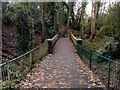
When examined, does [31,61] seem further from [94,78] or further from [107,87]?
[107,87]

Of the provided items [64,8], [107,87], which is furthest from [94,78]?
[64,8]

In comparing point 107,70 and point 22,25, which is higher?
point 22,25

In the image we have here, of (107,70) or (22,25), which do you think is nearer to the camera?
(107,70)

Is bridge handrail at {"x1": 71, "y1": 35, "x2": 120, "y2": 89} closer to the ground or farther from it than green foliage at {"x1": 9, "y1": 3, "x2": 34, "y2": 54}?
closer to the ground

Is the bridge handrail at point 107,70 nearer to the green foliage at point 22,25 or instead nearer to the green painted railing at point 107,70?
the green painted railing at point 107,70

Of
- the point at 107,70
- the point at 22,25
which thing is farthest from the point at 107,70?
the point at 22,25

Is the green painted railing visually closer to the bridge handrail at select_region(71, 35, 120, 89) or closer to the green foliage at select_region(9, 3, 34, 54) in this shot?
the bridge handrail at select_region(71, 35, 120, 89)

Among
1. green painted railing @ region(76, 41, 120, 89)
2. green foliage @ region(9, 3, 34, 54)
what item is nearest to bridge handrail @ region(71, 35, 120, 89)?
green painted railing @ region(76, 41, 120, 89)

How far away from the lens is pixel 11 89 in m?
4.30

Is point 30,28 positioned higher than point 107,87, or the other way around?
point 30,28

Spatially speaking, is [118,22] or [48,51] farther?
[48,51]

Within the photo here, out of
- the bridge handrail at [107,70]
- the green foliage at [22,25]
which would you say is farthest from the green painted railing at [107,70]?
the green foliage at [22,25]

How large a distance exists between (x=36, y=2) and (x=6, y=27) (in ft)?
27.5

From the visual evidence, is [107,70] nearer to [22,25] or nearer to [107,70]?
[107,70]
